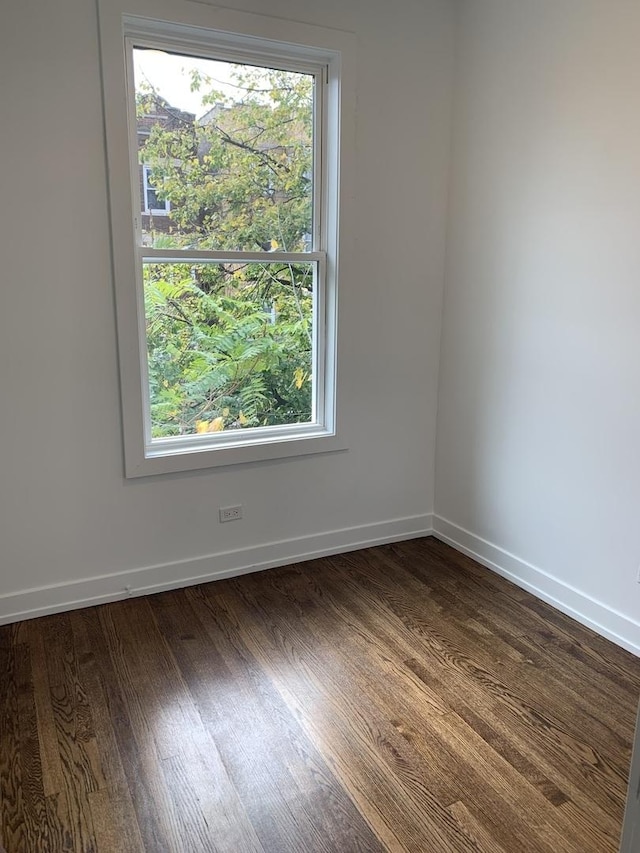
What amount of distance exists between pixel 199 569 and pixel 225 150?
184 cm

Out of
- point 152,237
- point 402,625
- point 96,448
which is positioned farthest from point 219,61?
point 402,625

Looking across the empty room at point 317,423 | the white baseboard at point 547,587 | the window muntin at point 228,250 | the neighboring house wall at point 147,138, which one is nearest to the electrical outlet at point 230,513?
the empty room at point 317,423

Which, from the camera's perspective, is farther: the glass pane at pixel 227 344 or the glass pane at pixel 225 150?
the glass pane at pixel 227 344

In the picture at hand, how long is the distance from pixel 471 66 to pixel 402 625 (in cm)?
250

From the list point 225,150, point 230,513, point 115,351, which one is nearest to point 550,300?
point 225,150

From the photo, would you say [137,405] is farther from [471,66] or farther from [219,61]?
[471,66]

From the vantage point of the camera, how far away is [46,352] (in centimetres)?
254

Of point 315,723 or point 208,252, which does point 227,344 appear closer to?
point 208,252

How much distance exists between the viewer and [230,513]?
119 inches

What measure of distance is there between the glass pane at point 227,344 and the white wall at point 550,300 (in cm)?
82

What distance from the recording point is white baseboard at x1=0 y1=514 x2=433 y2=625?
270 cm

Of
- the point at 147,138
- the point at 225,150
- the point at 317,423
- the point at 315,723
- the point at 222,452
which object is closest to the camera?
the point at 315,723

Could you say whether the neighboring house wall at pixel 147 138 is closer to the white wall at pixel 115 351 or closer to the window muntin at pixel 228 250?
the window muntin at pixel 228 250

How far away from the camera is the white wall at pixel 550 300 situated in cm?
241
